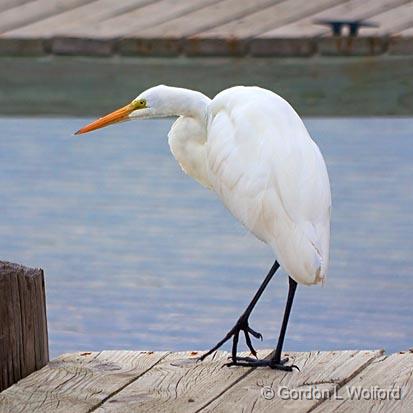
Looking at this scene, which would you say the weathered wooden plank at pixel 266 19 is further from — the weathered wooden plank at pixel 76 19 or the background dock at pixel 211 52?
the weathered wooden plank at pixel 76 19

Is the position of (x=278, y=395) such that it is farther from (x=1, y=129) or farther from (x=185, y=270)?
(x=1, y=129)

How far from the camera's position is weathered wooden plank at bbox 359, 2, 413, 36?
5152 millimetres

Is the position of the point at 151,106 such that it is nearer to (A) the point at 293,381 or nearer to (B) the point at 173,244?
(A) the point at 293,381

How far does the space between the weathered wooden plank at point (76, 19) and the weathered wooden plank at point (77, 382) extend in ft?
9.11

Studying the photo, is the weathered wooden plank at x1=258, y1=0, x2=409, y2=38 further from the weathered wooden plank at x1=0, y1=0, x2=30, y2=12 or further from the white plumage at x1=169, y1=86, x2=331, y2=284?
the white plumage at x1=169, y1=86, x2=331, y2=284

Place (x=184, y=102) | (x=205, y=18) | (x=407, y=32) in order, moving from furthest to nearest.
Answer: (x=205, y=18) < (x=407, y=32) < (x=184, y=102)

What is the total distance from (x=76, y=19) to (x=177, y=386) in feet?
10.4

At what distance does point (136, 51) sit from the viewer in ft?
17.1

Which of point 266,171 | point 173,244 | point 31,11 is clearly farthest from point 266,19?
point 266,171

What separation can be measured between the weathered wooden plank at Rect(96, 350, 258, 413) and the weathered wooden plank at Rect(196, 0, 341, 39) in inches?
103

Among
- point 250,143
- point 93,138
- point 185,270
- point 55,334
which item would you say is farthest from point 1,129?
point 250,143

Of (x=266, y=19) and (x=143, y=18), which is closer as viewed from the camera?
(x=266, y=19)

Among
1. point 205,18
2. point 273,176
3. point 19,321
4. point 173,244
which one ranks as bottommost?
point 173,244

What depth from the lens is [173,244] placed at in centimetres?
433
